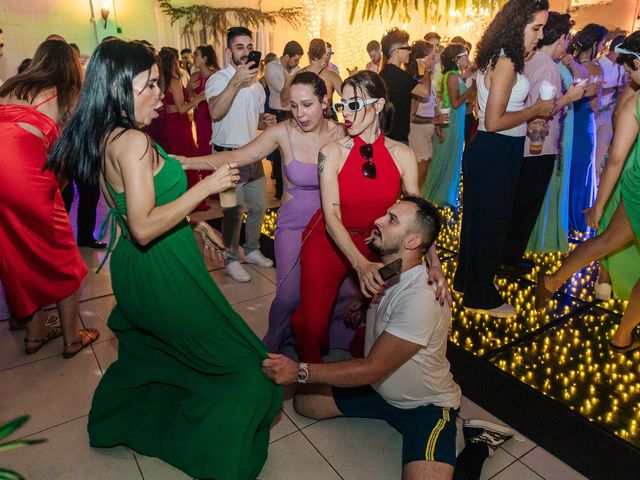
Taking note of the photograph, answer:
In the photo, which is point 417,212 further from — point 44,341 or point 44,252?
point 44,341

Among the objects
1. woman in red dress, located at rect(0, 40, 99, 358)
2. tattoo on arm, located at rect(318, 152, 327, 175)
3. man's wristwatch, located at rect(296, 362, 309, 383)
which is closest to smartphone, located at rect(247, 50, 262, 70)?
woman in red dress, located at rect(0, 40, 99, 358)

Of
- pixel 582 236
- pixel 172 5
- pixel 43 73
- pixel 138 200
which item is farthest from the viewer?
pixel 172 5

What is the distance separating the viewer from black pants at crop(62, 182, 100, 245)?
12.7 feet

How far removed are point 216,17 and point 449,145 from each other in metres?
7.01

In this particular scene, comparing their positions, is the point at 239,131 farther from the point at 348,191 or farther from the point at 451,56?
the point at 451,56

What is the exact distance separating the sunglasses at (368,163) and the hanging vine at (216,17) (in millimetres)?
8921

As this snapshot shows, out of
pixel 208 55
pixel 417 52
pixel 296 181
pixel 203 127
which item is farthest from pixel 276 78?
pixel 296 181

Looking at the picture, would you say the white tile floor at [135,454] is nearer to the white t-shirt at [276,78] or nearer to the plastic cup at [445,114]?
the plastic cup at [445,114]

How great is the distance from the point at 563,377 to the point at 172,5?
990 cm

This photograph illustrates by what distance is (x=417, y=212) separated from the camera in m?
1.70

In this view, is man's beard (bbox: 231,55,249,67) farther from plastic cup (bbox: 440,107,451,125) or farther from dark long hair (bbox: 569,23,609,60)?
dark long hair (bbox: 569,23,609,60)

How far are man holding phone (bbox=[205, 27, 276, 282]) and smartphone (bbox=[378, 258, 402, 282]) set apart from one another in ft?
6.19

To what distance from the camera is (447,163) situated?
16.2 feet

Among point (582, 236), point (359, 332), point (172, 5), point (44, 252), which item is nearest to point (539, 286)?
point (359, 332)
